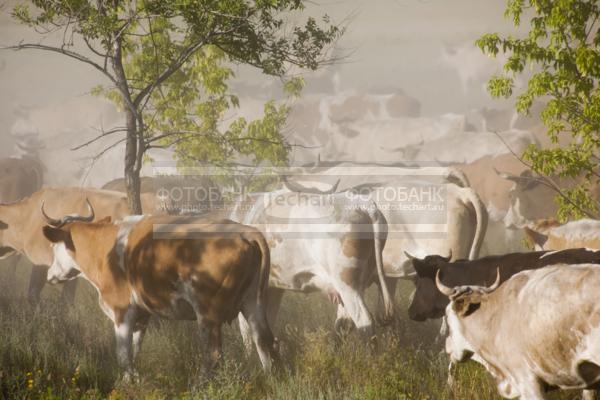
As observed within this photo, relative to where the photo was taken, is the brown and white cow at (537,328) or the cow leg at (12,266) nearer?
the brown and white cow at (537,328)

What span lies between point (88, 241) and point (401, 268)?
185 inches

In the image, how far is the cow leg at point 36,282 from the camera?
1093cm

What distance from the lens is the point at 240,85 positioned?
4831cm

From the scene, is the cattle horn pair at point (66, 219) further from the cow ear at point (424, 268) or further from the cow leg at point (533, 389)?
the cow leg at point (533, 389)

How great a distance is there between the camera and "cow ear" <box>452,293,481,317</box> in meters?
5.09

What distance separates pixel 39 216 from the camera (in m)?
11.7

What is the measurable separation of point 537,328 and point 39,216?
392 inches

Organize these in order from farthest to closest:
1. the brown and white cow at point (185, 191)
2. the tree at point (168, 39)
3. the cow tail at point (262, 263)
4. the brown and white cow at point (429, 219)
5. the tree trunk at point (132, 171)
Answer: the brown and white cow at point (185, 191) → the tree trunk at point (132, 171) → the brown and white cow at point (429, 219) → the tree at point (168, 39) → the cow tail at point (262, 263)

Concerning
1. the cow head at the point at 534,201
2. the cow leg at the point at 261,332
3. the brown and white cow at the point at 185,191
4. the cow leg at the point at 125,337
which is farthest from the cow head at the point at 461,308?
the cow head at the point at 534,201

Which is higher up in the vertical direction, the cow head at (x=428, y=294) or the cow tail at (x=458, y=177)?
the cow tail at (x=458, y=177)

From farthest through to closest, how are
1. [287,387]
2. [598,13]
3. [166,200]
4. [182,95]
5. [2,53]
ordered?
[2,53] < [166,200] < [182,95] < [598,13] < [287,387]

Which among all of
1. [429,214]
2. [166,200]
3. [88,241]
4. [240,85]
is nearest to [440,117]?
[240,85]

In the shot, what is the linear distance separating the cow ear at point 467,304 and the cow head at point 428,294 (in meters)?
1.62

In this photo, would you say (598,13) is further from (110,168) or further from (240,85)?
(240,85)
